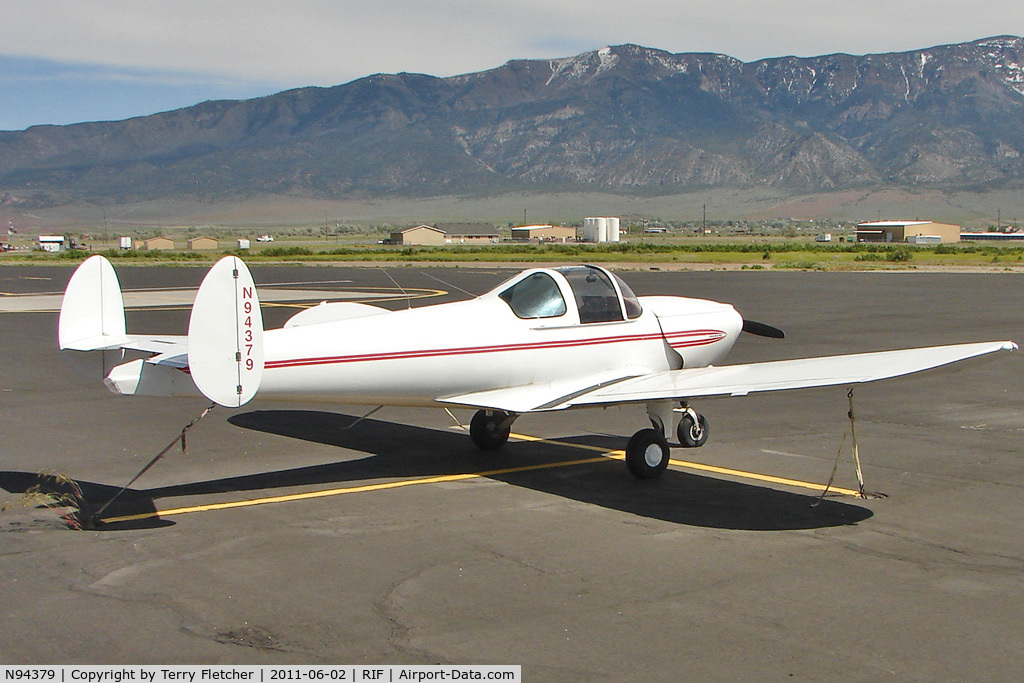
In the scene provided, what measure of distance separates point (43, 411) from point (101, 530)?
6.88 meters

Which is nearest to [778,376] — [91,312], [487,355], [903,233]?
[487,355]

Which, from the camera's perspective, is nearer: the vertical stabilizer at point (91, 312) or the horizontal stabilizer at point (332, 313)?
the vertical stabilizer at point (91, 312)

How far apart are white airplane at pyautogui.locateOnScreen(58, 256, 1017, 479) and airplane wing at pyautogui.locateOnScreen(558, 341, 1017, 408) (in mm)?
23

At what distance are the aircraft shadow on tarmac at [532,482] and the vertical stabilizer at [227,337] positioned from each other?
4.84ft

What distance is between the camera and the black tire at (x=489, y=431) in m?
12.5

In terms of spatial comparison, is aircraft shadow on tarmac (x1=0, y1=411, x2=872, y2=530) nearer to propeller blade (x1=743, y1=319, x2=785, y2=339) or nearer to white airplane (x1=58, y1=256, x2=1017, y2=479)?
white airplane (x1=58, y1=256, x2=1017, y2=479)

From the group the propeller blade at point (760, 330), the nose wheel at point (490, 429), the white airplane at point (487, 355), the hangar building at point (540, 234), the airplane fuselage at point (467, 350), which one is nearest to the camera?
the white airplane at point (487, 355)

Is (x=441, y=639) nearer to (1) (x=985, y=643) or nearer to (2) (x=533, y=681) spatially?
(2) (x=533, y=681)

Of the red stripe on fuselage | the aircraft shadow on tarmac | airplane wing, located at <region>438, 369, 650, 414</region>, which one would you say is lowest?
the aircraft shadow on tarmac

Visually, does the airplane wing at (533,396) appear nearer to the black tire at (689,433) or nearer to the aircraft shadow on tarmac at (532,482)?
the aircraft shadow on tarmac at (532,482)

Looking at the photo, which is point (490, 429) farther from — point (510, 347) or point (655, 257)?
point (655, 257)

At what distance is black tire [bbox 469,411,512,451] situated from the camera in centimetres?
1254

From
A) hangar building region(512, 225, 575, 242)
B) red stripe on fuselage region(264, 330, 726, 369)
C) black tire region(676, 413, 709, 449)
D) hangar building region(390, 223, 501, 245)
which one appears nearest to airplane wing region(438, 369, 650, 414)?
red stripe on fuselage region(264, 330, 726, 369)

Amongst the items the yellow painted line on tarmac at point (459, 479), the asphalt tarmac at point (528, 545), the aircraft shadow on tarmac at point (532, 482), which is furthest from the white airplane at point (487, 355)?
the asphalt tarmac at point (528, 545)
